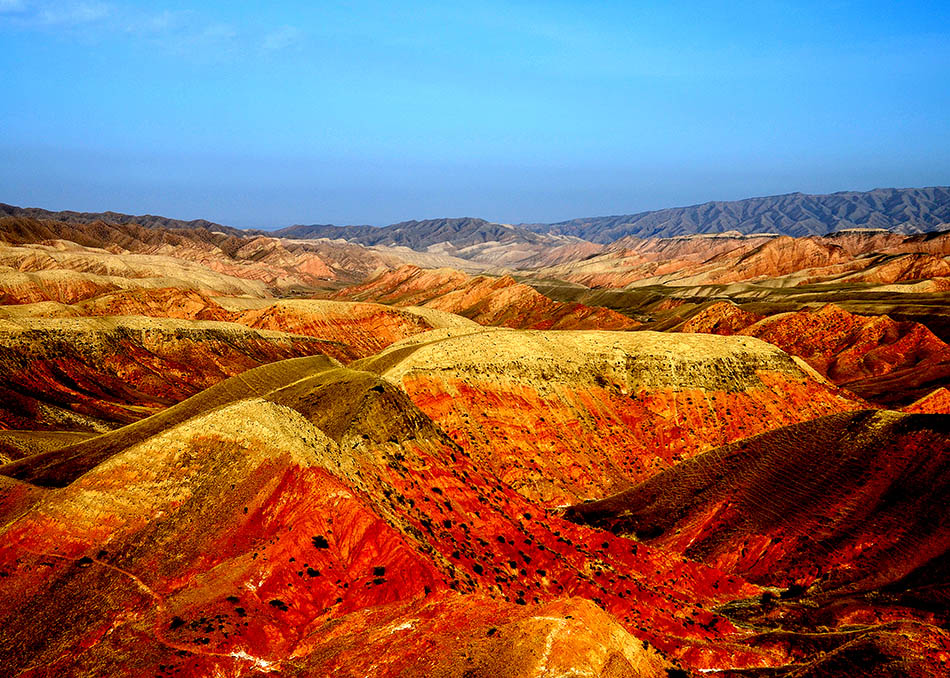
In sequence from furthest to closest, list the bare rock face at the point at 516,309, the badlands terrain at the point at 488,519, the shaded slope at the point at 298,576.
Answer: the bare rock face at the point at 516,309 < the badlands terrain at the point at 488,519 < the shaded slope at the point at 298,576

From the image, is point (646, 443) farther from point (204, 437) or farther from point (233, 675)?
point (233, 675)

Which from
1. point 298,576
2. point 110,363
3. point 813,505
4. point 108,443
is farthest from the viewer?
point 110,363

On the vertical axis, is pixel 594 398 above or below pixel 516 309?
above

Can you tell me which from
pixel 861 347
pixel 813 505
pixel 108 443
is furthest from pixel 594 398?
pixel 861 347

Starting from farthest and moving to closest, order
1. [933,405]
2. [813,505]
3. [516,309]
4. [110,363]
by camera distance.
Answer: [516,309]
[110,363]
[933,405]
[813,505]

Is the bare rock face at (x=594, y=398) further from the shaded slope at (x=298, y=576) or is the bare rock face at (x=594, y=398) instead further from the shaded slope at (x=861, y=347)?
the shaded slope at (x=861, y=347)

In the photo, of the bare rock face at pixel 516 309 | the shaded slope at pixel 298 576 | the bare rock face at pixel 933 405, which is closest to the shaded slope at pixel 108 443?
the shaded slope at pixel 298 576

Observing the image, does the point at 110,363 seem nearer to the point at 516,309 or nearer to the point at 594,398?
the point at 594,398
